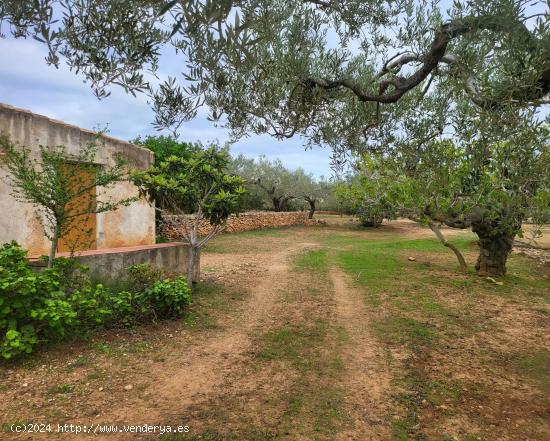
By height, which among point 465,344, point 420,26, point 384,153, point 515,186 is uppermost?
point 420,26

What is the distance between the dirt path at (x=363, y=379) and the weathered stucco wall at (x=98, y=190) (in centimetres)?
474

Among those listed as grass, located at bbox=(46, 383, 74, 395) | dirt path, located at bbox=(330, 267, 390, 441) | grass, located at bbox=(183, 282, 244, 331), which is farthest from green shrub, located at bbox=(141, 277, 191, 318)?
dirt path, located at bbox=(330, 267, 390, 441)

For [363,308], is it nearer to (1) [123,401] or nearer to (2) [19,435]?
(1) [123,401]

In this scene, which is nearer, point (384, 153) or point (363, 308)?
point (384, 153)

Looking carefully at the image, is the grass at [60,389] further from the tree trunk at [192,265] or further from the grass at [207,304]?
the tree trunk at [192,265]

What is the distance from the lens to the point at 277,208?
35.4 m

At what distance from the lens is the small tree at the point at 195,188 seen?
9453 mm

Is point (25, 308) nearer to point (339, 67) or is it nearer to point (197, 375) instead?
point (197, 375)

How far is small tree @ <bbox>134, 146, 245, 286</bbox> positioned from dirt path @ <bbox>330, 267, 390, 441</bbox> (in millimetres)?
3637

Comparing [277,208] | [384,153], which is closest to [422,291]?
[384,153]

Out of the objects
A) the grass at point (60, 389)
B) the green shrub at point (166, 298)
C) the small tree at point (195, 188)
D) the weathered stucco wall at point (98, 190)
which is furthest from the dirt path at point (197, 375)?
the weathered stucco wall at point (98, 190)

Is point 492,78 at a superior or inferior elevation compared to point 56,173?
superior

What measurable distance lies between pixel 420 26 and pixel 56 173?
19.2 feet

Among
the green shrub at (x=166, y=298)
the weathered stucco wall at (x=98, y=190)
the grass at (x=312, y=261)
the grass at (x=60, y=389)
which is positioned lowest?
the grass at (x=60, y=389)
